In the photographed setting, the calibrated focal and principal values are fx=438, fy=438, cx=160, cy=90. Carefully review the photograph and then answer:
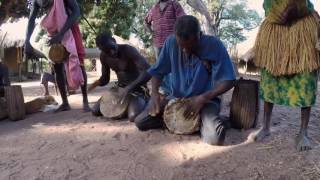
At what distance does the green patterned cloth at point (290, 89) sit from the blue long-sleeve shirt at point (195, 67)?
31 cm

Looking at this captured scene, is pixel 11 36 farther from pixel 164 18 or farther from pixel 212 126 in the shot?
pixel 212 126

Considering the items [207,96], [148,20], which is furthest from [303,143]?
[148,20]

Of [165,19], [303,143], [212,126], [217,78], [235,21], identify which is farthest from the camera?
[235,21]

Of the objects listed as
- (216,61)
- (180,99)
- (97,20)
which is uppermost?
(97,20)

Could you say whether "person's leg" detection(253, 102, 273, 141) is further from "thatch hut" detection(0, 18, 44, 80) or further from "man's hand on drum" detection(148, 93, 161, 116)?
"thatch hut" detection(0, 18, 44, 80)

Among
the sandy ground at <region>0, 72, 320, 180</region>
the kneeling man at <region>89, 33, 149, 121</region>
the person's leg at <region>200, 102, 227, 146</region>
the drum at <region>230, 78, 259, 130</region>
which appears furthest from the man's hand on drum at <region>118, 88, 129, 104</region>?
the drum at <region>230, 78, 259, 130</region>

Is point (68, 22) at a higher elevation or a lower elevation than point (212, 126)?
higher

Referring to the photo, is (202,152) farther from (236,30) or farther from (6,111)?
(236,30)

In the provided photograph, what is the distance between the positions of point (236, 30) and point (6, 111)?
28.4 meters

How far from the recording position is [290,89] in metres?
3.83

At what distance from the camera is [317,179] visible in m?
3.18

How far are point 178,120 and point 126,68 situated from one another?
1.31 m

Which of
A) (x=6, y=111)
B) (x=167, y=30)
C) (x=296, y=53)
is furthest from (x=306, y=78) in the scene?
(x=6, y=111)

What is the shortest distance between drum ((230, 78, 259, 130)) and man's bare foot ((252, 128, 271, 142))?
0.24 metres
